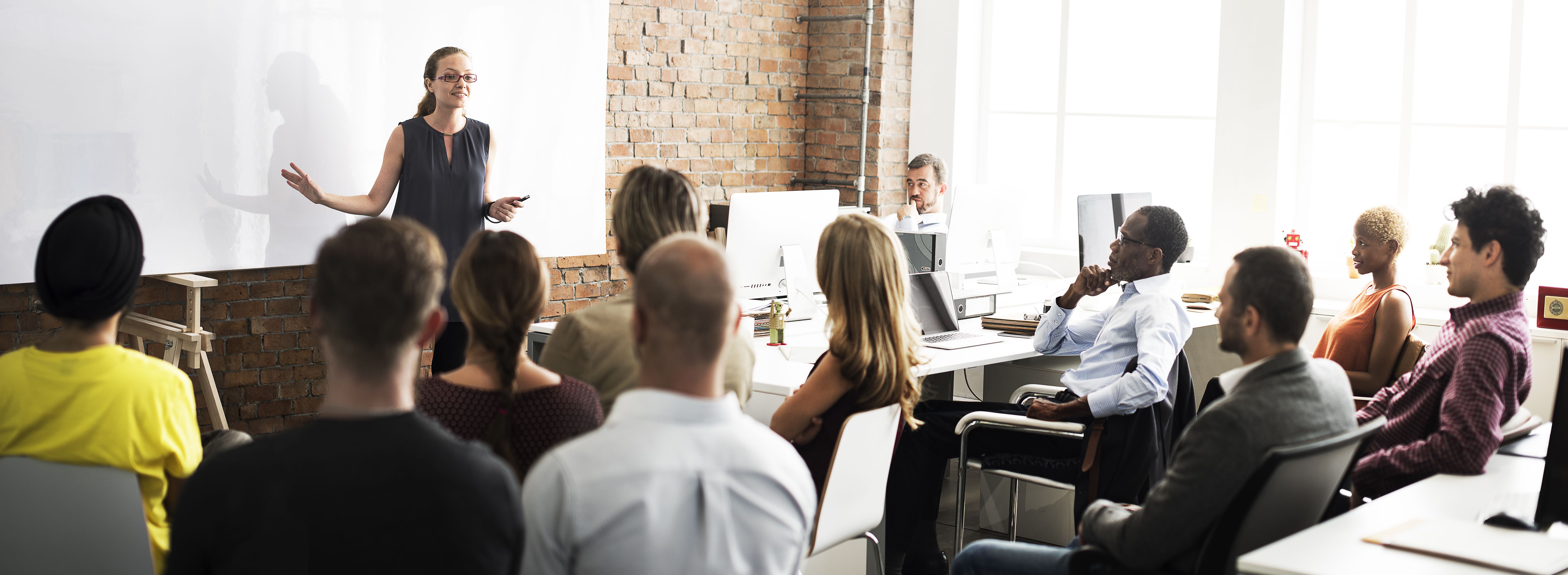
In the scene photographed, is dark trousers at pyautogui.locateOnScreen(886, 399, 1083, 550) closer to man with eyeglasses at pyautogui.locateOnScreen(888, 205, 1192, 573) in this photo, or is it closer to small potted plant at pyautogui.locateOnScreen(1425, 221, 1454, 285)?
man with eyeglasses at pyautogui.locateOnScreen(888, 205, 1192, 573)

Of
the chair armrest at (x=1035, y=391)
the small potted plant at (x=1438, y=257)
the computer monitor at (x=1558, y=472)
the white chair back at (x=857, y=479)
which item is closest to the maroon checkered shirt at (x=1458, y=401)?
the computer monitor at (x=1558, y=472)

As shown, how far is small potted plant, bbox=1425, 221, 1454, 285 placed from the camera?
5.35 metres

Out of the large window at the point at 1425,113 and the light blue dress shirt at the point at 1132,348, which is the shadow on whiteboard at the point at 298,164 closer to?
the light blue dress shirt at the point at 1132,348

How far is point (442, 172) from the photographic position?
13.6ft

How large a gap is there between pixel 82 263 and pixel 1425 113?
559cm

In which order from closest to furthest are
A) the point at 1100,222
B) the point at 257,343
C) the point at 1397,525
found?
the point at 1397,525, the point at 257,343, the point at 1100,222

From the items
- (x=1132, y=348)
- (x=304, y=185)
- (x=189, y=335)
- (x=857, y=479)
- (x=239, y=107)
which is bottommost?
(x=857, y=479)

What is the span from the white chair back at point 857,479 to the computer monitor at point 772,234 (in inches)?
51.4

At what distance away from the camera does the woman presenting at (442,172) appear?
4.10 metres

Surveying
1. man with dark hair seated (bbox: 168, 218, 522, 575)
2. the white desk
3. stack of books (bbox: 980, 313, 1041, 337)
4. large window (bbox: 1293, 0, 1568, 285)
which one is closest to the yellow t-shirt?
man with dark hair seated (bbox: 168, 218, 522, 575)

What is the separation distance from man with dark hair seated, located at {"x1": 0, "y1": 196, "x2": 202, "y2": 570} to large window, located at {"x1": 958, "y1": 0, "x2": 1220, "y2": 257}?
15.7 feet

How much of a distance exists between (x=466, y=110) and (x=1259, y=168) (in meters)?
3.61

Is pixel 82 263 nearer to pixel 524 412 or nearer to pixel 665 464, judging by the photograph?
pixel 524 412

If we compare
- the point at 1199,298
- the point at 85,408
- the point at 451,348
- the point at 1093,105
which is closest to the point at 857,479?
the point at 85,408
